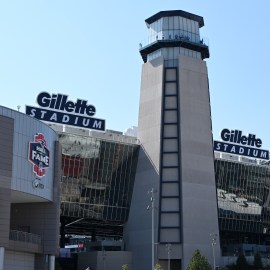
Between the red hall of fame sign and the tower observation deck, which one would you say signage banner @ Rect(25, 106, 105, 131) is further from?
the red hall of fame sign

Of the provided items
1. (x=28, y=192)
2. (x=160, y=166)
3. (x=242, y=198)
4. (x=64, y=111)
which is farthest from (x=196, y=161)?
(x=28, y=192)

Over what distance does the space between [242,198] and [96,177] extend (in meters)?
31.5

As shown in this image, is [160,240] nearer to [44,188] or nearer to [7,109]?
[44,188]

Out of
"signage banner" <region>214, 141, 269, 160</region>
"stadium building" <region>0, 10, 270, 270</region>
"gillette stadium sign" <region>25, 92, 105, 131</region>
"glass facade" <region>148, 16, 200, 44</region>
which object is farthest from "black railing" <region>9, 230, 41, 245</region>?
"glass facade" <region>148, 16, 200, 44</region>

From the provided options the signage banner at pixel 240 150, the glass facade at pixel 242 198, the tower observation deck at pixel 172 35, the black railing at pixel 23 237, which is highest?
the tower observation deck at pixel 172 35

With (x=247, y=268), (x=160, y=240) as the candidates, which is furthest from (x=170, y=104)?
(x=247, y=268)

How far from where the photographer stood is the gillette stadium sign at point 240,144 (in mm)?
106756

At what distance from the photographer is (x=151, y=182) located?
95438 mm

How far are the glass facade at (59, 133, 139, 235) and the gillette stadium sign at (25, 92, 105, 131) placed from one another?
2442 millimetres

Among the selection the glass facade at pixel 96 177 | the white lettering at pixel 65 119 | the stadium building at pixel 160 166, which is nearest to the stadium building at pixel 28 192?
the stadium building at pixel 160 166

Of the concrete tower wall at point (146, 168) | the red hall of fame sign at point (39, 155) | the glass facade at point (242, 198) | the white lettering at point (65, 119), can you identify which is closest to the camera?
the red hall of fame sign at point (39, 155)

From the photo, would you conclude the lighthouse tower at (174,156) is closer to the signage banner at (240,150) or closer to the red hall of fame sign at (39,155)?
the signage banner at (240,150)

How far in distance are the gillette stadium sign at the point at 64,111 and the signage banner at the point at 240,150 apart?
2517 centimetres

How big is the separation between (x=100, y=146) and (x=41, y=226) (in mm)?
29517
